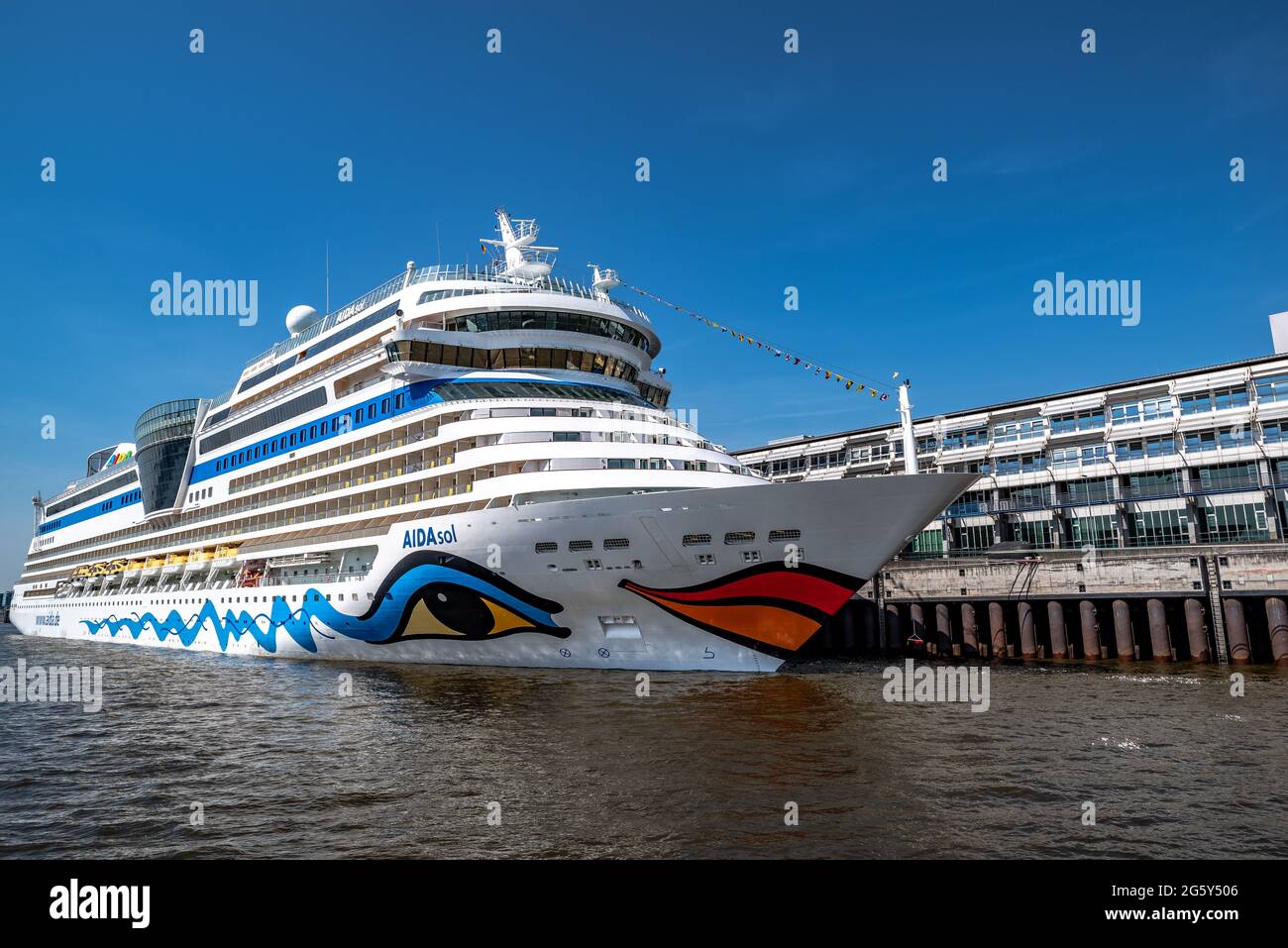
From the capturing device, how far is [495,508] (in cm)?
2205

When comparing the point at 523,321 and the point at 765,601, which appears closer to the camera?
the point at 765,601

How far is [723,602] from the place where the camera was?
2011 centimetres

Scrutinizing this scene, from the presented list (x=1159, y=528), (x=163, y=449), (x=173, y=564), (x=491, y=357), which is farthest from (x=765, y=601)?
(x=163, y=449)

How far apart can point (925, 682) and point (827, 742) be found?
9189mm

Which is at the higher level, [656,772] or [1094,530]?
[1094,530]

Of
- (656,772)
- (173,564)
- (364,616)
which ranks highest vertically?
(173,564)

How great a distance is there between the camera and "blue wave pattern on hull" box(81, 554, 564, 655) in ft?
73.4

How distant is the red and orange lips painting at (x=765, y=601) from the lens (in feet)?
64.4

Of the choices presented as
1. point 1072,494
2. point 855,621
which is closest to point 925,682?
point 855,621

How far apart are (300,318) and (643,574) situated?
1185 inches

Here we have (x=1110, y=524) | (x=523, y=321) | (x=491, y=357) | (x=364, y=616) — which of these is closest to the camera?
(x=364, y=616)

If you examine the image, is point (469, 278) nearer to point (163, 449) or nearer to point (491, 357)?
point (491, 357)

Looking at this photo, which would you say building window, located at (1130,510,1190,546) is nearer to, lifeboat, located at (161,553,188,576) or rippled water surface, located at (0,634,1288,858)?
rippled water surface, located at (0,634,1288,858)
